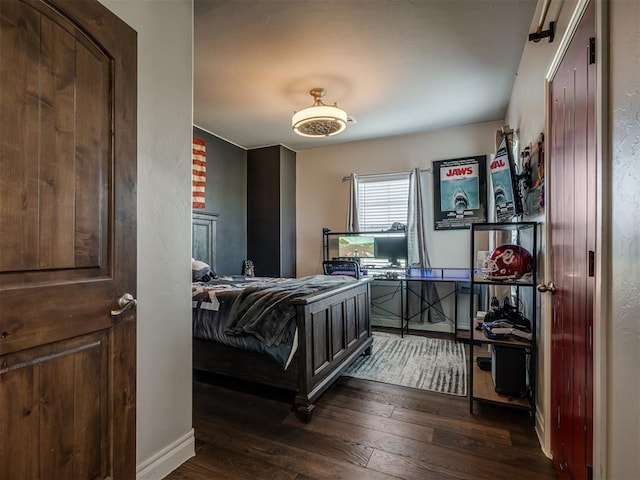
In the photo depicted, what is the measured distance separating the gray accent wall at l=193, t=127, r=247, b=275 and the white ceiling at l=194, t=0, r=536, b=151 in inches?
27.4

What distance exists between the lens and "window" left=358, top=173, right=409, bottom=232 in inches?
189

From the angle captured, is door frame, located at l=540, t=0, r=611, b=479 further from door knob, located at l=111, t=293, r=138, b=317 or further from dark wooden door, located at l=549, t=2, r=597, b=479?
door knob, located at l=111, t=293, r=138, b=317

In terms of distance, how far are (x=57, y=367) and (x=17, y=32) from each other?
1.09 metres

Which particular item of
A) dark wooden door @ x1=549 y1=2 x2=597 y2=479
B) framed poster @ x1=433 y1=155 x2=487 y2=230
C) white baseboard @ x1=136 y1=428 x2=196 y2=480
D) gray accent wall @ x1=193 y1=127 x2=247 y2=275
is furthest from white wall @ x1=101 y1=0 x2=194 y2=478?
framed poster @ x1=433 y1=155 x2=487 y2=230

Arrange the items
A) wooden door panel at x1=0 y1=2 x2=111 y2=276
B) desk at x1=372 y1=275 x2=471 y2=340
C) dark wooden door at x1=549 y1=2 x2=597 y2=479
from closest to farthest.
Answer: wooden door panel at x1=0 y1=2 x2=111 y2=276 < dark wooden door at x1=549 y1=2 x2=597 y2=479 < desk at x1=372 y1=275 x2=471 y2=340

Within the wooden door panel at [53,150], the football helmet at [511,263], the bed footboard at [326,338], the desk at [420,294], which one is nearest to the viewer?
the wooden door panel at [53,150]

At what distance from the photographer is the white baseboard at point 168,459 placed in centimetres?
152

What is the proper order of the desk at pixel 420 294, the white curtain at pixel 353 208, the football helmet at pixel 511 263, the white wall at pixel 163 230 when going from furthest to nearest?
the white curtain at pixel 353 208, the desk at pixel 420 294, the football helmet at pixel 511 263, the white wall at pixel 163 230

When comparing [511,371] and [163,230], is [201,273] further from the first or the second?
[511,371]

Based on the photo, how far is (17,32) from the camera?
102 centimetres

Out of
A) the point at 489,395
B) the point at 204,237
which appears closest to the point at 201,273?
the point at 204,237

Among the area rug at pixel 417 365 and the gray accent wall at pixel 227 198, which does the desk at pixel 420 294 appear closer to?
the area rug at pixel 417 365

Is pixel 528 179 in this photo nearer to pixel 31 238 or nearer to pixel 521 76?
pixel 521 76

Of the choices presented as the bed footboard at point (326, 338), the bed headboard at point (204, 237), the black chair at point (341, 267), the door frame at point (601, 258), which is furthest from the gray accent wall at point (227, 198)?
the door frame at point (601, 258)
